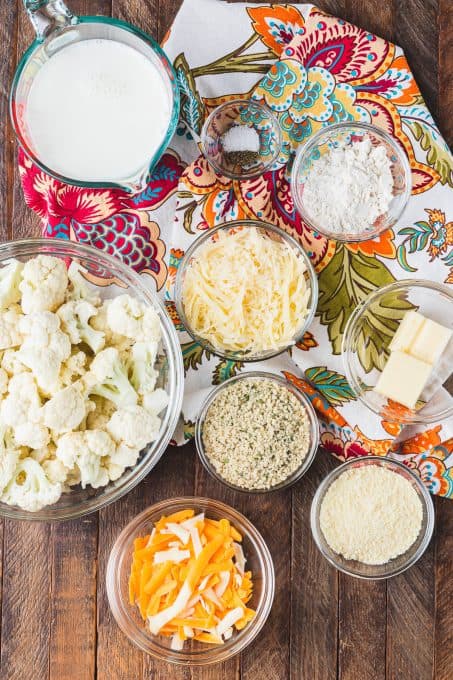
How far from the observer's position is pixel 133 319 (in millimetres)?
1559

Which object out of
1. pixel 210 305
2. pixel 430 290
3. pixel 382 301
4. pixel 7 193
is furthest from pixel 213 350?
pixel 7 193

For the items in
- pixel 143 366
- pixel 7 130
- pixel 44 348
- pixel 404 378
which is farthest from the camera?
pixel 7 130

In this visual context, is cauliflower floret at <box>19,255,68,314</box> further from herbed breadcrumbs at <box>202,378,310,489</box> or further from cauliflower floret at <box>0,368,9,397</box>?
herbed breadcrumbs at <box>202,378,310,489</box>

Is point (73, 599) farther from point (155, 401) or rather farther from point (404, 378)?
point (404, 378)

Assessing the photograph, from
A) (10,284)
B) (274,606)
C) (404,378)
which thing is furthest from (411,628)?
(10,284)

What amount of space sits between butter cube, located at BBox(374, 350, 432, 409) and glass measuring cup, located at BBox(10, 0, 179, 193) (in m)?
0.75

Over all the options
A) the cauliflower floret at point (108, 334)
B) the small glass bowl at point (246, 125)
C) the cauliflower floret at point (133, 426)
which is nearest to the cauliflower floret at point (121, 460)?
the cauliflower floret at point (133, 426)

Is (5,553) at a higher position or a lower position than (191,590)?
lower

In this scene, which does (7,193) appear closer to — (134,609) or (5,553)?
(5,553)

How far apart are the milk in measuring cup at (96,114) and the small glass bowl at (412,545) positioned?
2.98ft

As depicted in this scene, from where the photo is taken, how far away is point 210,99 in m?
1.77

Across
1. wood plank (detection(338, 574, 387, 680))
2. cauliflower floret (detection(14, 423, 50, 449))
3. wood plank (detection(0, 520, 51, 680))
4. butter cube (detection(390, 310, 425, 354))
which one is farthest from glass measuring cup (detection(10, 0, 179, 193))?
wood plank (detection(338, 574, 387, 680))

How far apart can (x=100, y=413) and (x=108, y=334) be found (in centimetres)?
19

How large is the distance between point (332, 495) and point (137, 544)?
516mm
